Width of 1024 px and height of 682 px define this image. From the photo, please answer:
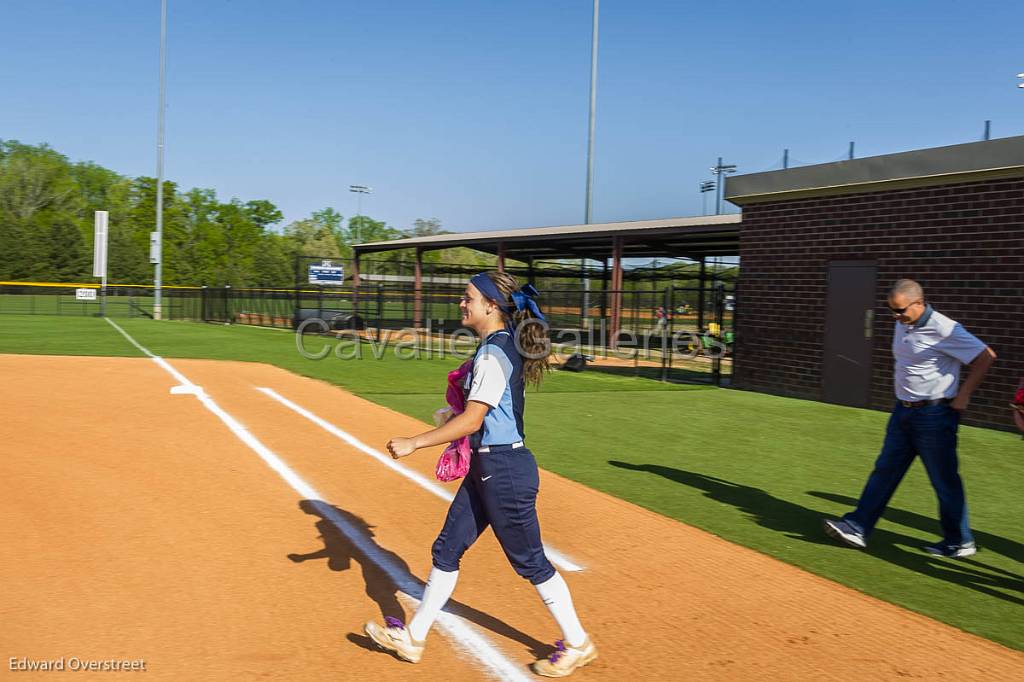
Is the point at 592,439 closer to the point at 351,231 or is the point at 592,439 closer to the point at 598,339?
the point at 598,339

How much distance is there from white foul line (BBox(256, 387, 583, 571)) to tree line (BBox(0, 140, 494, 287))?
6088 centimetres

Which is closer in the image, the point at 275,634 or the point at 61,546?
the point at 275,634

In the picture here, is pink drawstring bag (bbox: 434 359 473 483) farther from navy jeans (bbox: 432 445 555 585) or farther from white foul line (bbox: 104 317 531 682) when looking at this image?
white foul line (bbox: 104 317 531 682)

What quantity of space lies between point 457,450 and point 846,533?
3.78 meters

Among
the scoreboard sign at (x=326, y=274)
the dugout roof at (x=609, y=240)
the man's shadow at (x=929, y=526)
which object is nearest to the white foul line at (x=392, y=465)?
the man's shadow at (x=929, y=526)

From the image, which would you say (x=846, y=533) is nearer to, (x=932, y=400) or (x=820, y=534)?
(x=820, y=534)

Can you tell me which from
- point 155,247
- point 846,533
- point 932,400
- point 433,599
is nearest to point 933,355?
point 932,400

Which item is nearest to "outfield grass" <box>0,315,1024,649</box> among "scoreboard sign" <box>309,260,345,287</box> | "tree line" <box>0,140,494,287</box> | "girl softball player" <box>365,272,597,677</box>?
"girl softball player" <box>365,272,597,677</box>

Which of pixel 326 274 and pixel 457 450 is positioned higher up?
pixel 326 274

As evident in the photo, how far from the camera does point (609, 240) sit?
31734 mm

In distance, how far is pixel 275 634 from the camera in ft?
13.5

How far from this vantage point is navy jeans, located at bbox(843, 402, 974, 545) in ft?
18.0

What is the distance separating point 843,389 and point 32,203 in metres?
95.1

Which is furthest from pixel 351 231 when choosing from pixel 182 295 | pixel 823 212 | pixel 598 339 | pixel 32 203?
pixel 823 212
